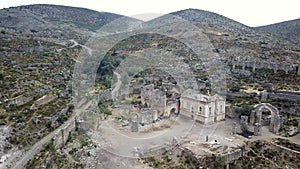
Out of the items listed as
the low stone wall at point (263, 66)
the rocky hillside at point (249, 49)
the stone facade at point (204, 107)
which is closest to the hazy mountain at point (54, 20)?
the rocky hillside at point (249, 49)

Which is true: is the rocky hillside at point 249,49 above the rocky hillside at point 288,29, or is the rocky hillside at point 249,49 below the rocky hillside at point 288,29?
below

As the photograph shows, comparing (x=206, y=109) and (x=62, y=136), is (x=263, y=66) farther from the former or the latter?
(x=62, y=136)

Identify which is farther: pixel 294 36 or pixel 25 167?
pixel 294 36

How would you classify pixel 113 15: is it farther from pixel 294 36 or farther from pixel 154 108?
pixel 154 108

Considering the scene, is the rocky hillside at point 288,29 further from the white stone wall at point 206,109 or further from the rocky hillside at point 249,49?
the white stone wall at point 206,109

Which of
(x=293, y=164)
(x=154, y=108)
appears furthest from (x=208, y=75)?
(x=293, y=164)

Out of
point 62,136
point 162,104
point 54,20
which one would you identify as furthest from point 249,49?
point 54,20
